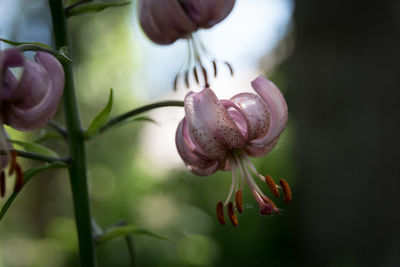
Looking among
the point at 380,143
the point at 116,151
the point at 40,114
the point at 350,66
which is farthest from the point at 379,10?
the point at 116,151

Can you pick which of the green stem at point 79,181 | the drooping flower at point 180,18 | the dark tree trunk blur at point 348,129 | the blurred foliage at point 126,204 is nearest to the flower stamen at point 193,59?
the drooping flower at point 180,18

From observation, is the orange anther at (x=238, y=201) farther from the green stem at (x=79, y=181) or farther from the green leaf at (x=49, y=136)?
the green leaf at (x=49, y=136)

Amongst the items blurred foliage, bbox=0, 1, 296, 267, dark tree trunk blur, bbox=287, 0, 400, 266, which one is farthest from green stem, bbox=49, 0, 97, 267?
dark tree trunk blur, bbox=287, 0, 400, 266

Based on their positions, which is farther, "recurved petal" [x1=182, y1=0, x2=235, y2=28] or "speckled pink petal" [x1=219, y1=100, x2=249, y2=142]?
"recurved petal" [x1=182, y1=0, x2=235, y2=28]

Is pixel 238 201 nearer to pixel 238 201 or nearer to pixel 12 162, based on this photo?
pixel 238 201

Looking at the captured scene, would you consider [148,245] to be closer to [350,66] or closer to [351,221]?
[351,221]

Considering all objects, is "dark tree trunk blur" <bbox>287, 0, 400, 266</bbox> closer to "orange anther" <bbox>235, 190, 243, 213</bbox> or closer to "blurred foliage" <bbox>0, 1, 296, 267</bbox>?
"blurred foliage" <bbox>0, 1, 296, 267</bbox>
